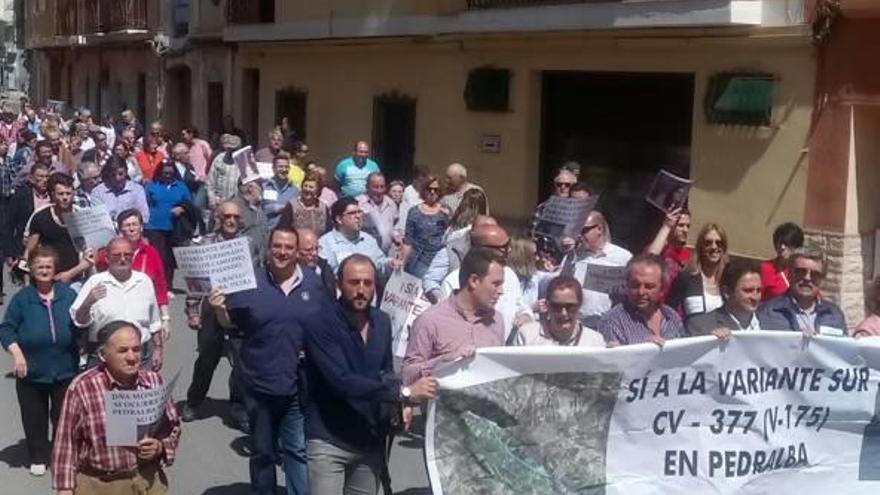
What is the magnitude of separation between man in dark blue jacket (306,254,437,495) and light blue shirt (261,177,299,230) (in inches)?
224

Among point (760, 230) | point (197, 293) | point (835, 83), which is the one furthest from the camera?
point (760, 230)

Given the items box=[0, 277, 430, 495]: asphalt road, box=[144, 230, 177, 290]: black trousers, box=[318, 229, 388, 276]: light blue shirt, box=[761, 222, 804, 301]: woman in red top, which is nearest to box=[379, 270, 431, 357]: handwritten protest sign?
box=[0, 277, 430, 495]: asphalt road

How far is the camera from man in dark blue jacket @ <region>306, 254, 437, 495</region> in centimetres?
625

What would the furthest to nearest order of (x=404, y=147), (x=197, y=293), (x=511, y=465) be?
1. (x=404, y=147)
2. (x=197, y=293)
3. (x=511, y=465)

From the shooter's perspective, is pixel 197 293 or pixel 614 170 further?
pixel 614 170

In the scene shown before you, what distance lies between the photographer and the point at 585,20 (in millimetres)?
14984

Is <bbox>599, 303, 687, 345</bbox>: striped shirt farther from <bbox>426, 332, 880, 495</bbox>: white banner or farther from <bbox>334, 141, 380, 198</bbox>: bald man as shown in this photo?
<bbox>334, 141, 380, 198</bbox>: bald man

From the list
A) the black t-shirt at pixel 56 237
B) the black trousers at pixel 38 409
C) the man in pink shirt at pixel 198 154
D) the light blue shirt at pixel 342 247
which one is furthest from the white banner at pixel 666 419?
the man in pink shirt at pixel 198 154

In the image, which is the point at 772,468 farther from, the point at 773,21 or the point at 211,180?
the point at 211,180

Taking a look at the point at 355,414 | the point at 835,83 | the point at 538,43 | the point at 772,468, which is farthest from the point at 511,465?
the point at 538,43

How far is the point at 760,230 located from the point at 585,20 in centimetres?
300

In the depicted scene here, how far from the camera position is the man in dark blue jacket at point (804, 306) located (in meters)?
7.23

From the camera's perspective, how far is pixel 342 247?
32.7ft

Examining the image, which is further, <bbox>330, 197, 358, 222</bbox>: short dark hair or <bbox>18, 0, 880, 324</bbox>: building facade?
<bbox>18, 0, 880, 324</bbox>: building facade
